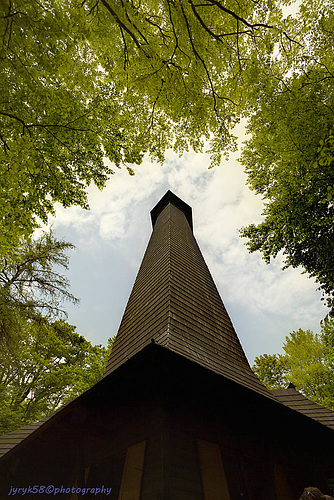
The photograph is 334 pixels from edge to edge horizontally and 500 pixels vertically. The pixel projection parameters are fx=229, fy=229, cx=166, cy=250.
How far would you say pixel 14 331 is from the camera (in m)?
6.38

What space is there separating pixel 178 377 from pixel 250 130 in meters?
7.22

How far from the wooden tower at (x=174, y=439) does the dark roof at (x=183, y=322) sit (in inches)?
2.3

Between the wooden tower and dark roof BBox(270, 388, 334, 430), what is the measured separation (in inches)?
7.2

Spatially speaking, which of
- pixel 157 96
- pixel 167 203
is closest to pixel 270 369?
pixel 167 203

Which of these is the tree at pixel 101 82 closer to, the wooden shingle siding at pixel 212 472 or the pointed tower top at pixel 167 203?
the wooden shingle siding at pixel 212 472

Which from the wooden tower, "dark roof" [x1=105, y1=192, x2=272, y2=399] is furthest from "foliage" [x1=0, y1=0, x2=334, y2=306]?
the wooden tower

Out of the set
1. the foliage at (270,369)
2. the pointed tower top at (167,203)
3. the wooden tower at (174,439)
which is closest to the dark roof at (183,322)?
the wooden tower at (174,439)

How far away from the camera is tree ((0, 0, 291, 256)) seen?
3260mm

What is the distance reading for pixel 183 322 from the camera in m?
3.96

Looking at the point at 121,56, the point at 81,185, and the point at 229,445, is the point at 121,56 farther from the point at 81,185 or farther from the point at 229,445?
the point at 229,445

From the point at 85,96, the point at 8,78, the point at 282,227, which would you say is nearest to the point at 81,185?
the point at 85,96

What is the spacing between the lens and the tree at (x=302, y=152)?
500 centimetres

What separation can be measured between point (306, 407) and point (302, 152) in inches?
217

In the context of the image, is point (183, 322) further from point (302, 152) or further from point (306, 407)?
point (302, 152)
